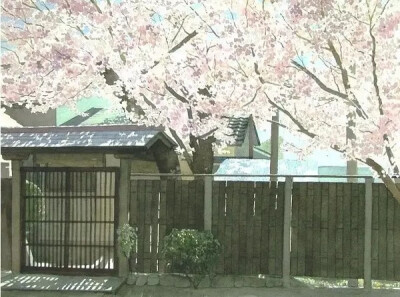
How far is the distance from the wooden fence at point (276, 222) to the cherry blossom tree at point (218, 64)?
0.88m

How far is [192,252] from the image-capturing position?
7.99 m

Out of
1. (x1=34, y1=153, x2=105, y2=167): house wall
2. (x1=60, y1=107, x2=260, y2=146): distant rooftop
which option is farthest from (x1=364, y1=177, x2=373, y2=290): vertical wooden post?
(x1=60, y1=107, x2=260, y2=146): distant rooftop

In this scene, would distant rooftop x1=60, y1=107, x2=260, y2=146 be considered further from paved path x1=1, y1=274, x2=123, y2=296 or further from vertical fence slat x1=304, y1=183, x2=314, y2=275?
paved path x1=1, y1=274, x2=123, y2=296

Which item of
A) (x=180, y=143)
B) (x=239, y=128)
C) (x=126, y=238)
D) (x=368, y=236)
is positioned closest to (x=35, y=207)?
(x=126, y=238)

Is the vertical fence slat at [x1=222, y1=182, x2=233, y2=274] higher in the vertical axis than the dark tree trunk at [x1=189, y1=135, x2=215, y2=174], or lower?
lower

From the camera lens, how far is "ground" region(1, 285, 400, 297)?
7832mm

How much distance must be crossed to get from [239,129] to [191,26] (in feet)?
24.9

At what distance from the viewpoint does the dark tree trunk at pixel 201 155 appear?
9.13 metres

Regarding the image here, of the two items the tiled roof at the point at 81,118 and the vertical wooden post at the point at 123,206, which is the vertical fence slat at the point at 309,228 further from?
the tiled roof at the point at 81,118

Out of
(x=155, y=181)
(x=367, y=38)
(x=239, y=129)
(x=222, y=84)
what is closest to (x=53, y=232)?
(x=155, y=181)

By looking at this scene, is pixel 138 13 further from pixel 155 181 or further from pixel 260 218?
pixel 260 218

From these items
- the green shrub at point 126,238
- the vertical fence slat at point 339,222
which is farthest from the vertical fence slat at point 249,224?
the green shrub at point 126,238

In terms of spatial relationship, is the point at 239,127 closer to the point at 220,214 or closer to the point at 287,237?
the point at 220,214

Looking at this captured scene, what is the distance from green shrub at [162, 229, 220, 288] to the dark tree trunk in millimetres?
1375
